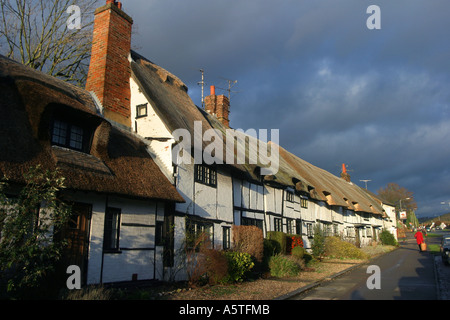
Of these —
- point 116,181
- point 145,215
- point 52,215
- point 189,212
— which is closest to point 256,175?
point 189,212

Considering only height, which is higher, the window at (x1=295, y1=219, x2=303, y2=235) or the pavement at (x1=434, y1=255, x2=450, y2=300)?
the window at (x1=295, y1=219, x2=303, y2=235)

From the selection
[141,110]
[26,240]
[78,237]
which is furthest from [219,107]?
[26,240]

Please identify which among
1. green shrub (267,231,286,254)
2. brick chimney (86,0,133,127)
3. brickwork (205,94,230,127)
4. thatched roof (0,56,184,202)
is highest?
brickwork (205,94,230,127)

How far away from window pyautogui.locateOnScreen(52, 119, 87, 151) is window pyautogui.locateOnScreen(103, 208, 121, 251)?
2036 mm

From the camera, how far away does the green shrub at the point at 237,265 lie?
12.3 metres

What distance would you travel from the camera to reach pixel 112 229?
33.6ft

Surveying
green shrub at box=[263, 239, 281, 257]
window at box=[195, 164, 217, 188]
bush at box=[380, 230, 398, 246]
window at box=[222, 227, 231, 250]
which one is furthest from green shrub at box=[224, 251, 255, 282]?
bush at box=[380, 230, 398, 246]

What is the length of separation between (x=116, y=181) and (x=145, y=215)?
1.86 meters

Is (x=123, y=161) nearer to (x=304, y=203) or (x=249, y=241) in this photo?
(x=249, y=241)

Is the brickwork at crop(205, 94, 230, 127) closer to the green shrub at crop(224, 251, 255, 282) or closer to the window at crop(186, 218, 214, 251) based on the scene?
the window at crop(186, 218, 214, 251)

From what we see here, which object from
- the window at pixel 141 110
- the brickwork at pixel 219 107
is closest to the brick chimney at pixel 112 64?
the window at pixel 141 110

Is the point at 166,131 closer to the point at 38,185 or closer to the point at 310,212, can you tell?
the point at 38,185

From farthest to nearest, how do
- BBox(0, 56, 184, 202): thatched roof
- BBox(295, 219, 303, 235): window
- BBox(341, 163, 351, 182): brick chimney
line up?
1. BBox(341, 163, 351, 182): brick chimney
2. BBox(295, 219, 303, 235): window
3. BBox(0, 56, 184, 202): thatched roof

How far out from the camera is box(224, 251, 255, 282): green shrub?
12.3m
